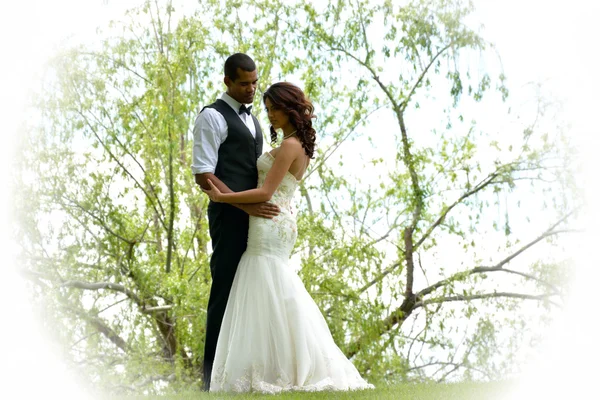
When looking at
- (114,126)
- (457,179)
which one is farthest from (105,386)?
(457,179)

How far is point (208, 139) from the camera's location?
3.46 meters

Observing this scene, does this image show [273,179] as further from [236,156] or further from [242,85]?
[242,85]

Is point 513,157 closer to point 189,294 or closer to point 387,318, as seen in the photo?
point 387,318

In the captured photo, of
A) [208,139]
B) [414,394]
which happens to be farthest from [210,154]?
[414,394]

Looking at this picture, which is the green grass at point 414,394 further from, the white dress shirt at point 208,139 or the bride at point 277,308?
the white dress shirt at point 208,139

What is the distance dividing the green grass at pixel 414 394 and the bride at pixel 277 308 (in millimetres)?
119

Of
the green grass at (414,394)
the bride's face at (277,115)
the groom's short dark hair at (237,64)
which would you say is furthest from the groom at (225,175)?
the green grass at (414,394)

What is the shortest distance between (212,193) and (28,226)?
392 centimetres

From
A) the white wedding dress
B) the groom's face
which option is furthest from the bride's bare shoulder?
the groom's face

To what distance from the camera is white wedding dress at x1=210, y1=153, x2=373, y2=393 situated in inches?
126

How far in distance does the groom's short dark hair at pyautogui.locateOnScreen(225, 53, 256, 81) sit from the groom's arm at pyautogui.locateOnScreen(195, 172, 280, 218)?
54 centimetres

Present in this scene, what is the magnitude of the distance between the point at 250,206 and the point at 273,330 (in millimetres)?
589

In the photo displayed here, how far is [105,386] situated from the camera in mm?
6797

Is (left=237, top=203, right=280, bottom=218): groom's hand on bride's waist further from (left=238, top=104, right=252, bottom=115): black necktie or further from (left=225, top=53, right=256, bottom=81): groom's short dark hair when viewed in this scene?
(left=225, top=53, right=256, bottom=81): groom's short dark hair
